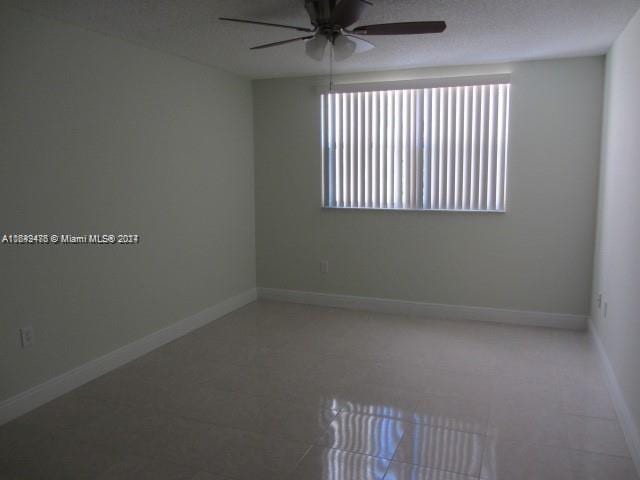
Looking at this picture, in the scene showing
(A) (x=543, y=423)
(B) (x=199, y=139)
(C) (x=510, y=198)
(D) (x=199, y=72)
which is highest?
(D) (x=199, y=72)

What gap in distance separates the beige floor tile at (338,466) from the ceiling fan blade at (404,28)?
223 cm

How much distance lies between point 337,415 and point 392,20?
8.11 ft

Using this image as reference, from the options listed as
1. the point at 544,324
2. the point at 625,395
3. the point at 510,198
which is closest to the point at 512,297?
the point at 544,324

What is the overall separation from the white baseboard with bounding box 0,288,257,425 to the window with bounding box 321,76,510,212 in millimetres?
1666

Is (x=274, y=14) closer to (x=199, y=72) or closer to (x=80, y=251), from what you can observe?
(x=199, y=72)

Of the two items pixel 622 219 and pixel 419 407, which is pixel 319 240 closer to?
pixel 419 407

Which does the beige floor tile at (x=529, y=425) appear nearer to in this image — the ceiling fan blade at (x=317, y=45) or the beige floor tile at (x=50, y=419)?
the beige floor tile at (x=50, y=419)

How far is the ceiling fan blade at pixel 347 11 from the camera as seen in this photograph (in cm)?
256

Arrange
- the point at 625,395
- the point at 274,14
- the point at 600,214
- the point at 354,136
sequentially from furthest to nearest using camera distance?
the point at 354,136
the point at 600,214
the point at 274,14
the point at 625,395

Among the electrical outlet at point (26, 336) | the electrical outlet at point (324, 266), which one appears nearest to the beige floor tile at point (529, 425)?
the electrical outlet at point (324, 266)

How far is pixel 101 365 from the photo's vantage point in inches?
144

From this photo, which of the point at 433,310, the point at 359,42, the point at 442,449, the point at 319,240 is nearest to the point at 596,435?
the point at 442,449

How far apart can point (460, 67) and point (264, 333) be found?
9.73 ft

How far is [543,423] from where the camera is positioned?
2922mm
